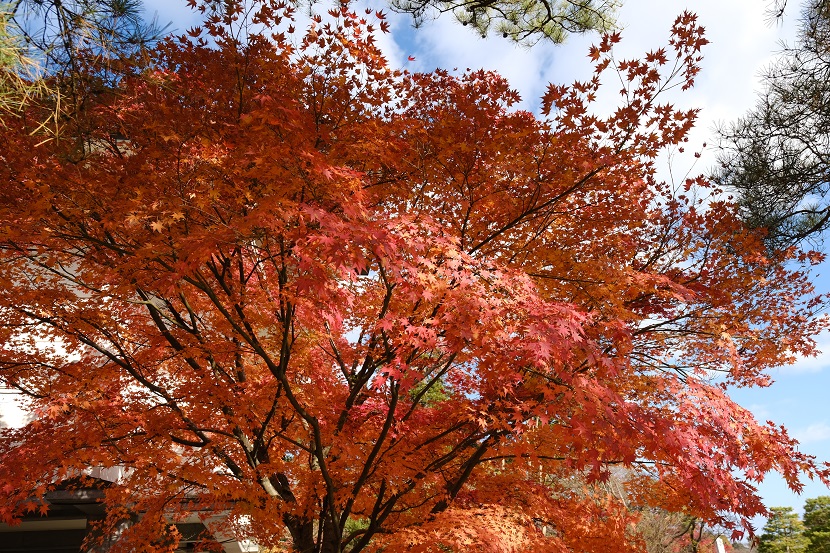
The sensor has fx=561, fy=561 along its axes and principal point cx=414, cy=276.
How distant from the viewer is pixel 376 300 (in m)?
8.18

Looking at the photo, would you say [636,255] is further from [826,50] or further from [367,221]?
[367,221]

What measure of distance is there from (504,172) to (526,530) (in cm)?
458

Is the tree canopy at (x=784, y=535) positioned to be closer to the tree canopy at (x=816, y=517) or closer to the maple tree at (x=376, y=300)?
the tree canopy at (x=816, y=517)

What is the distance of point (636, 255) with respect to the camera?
907 centimetres

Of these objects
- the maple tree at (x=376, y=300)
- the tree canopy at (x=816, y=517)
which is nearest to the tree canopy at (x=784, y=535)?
the tree canopy at (x=816, y=517)

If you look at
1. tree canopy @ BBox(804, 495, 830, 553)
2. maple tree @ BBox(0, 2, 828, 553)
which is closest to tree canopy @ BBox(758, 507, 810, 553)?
tree canopy @ BBox(804, 495, 830, 553)

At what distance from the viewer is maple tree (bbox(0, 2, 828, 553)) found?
568 cm

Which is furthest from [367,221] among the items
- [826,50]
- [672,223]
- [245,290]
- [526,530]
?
[826,50]

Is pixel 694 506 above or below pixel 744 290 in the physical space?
below

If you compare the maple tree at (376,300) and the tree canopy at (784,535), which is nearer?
the maple tree at (376,300)

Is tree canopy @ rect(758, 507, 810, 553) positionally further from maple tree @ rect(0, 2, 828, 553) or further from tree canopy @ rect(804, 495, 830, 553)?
maple tree @ rect(0, 2, 828, 553)

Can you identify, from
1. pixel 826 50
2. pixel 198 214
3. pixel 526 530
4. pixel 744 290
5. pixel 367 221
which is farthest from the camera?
pixel 744 290

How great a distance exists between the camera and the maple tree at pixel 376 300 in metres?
5.68

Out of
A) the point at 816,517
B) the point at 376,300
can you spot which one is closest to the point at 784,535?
the point at 816,517
